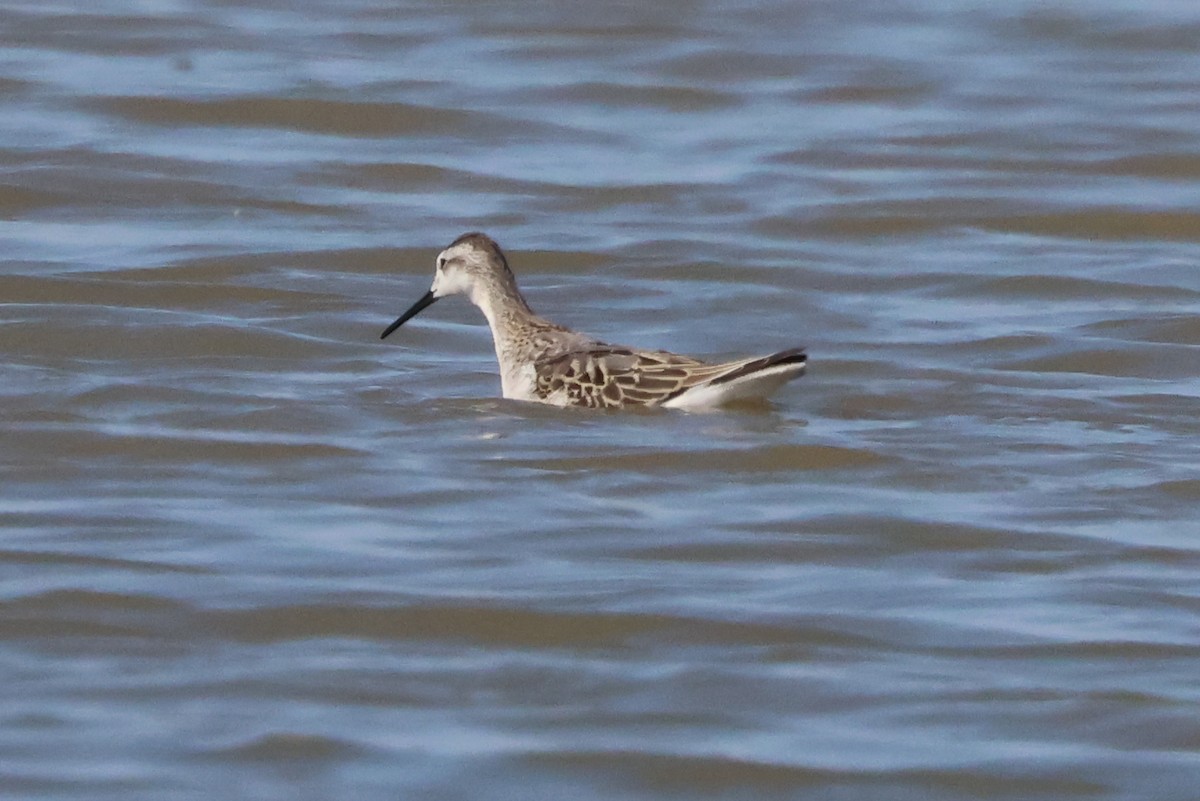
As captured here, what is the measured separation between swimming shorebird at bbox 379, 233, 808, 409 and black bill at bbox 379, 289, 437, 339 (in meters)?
0.02

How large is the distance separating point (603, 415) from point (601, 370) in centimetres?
19

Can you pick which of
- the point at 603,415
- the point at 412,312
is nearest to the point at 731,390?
the point at 603,415

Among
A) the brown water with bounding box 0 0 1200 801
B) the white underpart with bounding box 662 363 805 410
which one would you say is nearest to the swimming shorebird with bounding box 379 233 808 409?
the white underpart with bounding box 662 363 805 410

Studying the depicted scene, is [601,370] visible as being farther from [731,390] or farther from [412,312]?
[412,312]

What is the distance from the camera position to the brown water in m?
7.07

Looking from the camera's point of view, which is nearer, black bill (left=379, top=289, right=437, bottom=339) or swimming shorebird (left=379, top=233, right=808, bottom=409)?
swimming shorebird (left=379, top=233, right=808, bottom=409)

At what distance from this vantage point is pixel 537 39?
60.8 feet

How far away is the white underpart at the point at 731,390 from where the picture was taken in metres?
10.5

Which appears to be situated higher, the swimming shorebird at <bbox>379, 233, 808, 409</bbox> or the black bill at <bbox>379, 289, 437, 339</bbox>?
the black bill at <bbox>379, 289, 437, 339</bbox>

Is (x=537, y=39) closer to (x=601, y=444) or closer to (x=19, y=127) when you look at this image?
(x=19, y=127)

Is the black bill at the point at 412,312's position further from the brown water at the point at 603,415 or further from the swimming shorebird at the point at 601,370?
the brown water at the point at 603,415

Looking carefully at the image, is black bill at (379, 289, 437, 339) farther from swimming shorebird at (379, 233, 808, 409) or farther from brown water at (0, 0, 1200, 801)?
brown water at (0, 0, 1200, 801)

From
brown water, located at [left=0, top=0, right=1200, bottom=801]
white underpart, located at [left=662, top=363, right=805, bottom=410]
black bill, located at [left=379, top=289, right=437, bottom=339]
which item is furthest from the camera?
black bill, located at [left=379, top=289, right=437, bottom=339]

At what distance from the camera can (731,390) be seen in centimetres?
1065
